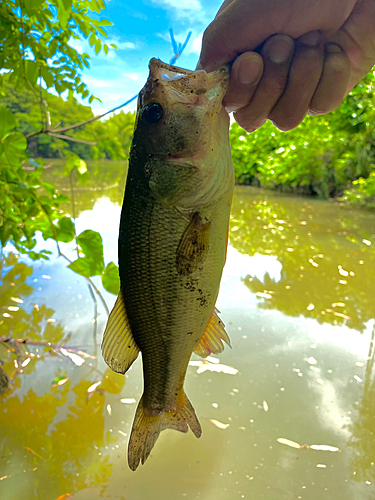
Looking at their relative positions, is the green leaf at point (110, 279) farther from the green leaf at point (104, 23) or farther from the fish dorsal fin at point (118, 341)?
the green leaf at point (104, 23)

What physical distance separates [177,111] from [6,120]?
3.52 feet

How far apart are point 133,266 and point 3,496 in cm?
162

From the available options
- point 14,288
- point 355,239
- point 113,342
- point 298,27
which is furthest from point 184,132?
point 355,239

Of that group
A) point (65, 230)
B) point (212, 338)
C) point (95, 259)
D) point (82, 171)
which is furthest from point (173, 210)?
point (82, 171)

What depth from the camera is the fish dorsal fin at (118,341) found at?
4.11 feet

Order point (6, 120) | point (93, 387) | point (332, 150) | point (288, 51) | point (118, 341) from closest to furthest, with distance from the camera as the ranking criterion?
point (118, 341) → point (288, 51) → point (6, 120) → point (93, 387) → point (332, 150)

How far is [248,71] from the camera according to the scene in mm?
1291

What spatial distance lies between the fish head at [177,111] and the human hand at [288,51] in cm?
21

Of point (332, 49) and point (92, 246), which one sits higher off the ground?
point (332, 49)

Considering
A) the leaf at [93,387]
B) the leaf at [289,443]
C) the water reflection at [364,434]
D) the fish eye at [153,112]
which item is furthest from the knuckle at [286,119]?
the leaf at [93,387]

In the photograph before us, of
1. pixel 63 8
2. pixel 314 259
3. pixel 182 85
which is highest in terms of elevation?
pixel 63 8

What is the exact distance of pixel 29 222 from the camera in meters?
2.83

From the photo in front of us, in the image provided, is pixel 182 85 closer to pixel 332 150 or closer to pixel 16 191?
pixel 16 191

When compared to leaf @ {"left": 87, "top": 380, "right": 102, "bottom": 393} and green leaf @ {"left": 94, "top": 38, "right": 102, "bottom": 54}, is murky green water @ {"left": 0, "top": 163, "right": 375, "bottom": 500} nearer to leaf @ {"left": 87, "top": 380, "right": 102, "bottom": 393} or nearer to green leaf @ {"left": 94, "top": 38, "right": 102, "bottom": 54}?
leaf @ {"left": 87, "top": 380, "right": 102, "bottom": 393}
